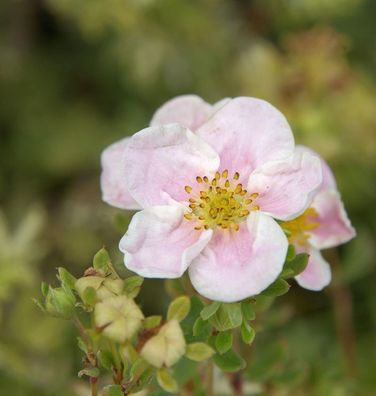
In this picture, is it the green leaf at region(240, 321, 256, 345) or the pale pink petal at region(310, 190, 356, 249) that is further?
the pale pink petal at region(310, 190, 356, 249)

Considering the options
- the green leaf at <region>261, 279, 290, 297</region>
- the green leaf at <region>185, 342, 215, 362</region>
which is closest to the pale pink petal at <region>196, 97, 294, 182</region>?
the green leaf at <region>261, 279, 290, 297</region>

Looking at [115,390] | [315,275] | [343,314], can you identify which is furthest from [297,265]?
[343,314]

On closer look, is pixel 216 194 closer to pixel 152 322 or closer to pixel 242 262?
pixel 242 262

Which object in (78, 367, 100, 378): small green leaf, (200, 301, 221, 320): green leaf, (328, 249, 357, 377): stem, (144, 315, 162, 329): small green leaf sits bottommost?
(328, 249, 357, 377): stem

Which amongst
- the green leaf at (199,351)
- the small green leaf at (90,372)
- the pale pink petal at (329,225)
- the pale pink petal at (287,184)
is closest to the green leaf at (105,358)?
the small green leaf at (90,372)

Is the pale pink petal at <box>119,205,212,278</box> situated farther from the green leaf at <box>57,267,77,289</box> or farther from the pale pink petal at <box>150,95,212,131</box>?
the pale pink petal at <box>150,95,212,131</box>
